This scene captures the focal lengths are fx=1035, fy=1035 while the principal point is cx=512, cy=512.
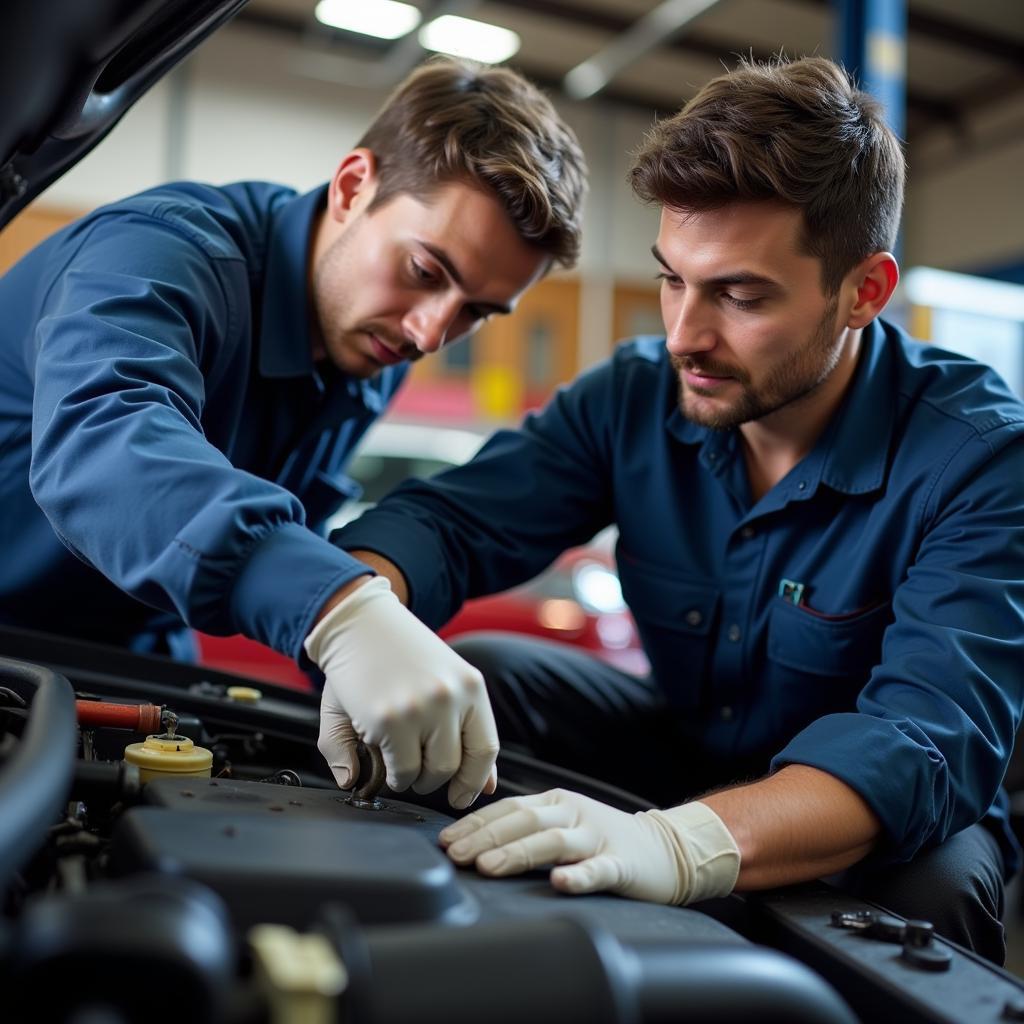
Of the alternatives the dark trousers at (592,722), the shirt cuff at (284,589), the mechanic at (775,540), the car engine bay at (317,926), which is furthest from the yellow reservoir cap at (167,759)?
the dark trousers at (592,722)

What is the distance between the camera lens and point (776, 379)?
1.33 metres

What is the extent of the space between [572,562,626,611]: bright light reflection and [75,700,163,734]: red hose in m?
2.63

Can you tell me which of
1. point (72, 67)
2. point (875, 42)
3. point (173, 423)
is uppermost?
point (875, 42)

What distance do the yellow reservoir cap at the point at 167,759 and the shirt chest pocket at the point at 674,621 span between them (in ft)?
2.64

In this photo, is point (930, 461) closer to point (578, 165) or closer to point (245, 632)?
point (578, 165)

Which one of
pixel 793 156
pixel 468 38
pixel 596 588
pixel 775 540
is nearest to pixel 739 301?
pixel 793 156

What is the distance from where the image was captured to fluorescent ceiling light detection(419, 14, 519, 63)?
6.00 metres

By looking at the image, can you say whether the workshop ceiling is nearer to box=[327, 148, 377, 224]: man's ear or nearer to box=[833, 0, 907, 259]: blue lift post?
box=[833, 0, 907, 259]: blue lift post

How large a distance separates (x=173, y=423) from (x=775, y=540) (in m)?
0.81

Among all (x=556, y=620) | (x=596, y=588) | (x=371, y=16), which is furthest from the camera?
(x=371, y=16)

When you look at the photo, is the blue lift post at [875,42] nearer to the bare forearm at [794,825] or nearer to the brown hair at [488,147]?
the brown hair at [488,147]

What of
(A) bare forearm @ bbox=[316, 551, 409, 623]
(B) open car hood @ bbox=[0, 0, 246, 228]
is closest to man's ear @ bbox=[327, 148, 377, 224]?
(B) open car hood @ bbox=[0, 0, 246, 228]

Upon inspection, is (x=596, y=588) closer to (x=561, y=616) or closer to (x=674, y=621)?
(x=561, y=616)

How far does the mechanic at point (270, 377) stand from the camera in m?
0.83
